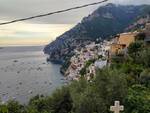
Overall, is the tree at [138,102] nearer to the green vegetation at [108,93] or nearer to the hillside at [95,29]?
the green vegetation at [108,93]

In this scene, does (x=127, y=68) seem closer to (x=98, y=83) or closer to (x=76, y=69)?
(x=98, y=83)

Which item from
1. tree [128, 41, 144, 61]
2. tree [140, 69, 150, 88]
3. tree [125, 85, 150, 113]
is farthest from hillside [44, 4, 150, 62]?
tree [125, 85, 150, 113]

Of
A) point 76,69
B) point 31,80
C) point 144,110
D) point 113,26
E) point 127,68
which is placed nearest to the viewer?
point 144,110

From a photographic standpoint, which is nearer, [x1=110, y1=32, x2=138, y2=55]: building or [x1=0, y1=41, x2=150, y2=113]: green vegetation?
[x1=0, y1=41, x2=150, y2=113]: green vegetation

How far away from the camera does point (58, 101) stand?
1237 inches

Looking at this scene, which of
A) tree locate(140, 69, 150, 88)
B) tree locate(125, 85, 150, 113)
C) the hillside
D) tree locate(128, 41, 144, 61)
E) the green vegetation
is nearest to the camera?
tree locate(125, 85, 150, 113)

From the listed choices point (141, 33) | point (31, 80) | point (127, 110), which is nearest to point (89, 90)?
point (127, 110)

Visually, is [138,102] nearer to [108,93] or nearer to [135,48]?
[108,93]

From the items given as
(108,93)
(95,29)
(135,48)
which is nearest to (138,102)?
(108,93)

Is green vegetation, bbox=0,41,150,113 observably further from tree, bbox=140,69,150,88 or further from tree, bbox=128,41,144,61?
tree, bbox=128,41,144,61

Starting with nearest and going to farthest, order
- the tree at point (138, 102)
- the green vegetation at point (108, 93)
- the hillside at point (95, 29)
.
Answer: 1. the tree at point (138, 102)
2. the green vegetation at point (108, 93)
3. the hillside at point (95, 29)

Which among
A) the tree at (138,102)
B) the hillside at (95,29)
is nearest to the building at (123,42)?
the tree at (138,102)

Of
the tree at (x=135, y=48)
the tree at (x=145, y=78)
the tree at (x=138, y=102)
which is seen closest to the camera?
the tree at (x=138, y=102)

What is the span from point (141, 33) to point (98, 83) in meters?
19.5
